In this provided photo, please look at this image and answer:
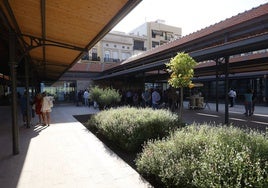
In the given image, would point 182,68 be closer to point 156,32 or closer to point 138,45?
point 138,45

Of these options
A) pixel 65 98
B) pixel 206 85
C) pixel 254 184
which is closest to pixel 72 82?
pixel 65 98

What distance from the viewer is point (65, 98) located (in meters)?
27.9

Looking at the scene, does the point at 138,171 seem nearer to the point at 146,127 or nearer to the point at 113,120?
the point at 146,127

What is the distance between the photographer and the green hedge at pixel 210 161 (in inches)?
119

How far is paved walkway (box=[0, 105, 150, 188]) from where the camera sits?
4.10m

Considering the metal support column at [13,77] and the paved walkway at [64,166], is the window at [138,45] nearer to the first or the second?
the paved walkway at [64,166]

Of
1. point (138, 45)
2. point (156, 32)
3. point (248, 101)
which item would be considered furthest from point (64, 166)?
point (156, 32)

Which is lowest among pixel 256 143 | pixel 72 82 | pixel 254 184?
pixel 254 184

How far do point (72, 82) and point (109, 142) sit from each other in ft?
71.6

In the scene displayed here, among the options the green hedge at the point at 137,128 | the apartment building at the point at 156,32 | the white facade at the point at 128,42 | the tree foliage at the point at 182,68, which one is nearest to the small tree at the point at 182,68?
the tree foliage at the point at 182,68

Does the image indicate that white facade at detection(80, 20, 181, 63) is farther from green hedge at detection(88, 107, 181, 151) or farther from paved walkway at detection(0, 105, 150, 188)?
paved walkway at detection(0, 105, 150, 188)

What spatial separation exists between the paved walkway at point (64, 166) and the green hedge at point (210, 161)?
474 millimetres

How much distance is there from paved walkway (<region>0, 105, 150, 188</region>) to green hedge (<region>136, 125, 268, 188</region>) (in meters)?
0.47

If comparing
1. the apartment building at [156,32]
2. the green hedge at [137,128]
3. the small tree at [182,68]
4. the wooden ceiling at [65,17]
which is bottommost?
the green hedge at [137,128]
